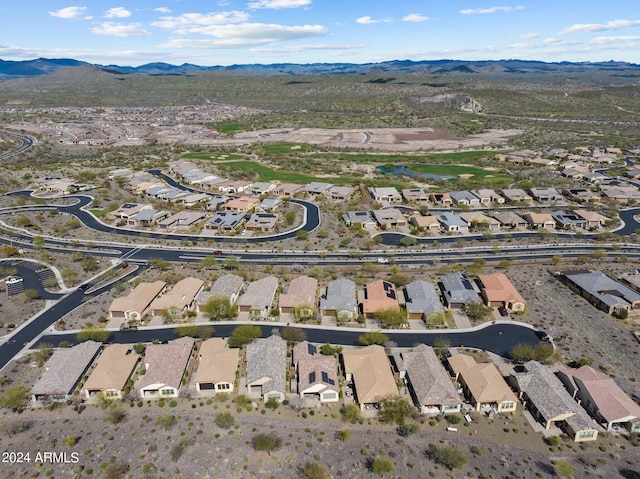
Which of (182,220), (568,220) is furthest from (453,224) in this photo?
(182,220)

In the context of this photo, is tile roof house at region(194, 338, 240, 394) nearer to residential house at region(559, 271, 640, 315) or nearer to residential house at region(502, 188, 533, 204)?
residential house at region(559, 271, 640, 315)

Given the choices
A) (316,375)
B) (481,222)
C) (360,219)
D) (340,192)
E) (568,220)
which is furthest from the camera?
(340,192)

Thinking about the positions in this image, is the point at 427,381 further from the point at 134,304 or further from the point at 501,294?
the point at 134,304

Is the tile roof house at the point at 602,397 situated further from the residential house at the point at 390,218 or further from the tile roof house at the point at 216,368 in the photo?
the residential house at the point at 390,218

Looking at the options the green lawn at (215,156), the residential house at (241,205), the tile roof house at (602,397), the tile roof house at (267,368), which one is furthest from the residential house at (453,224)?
the green lawn at (215,156)

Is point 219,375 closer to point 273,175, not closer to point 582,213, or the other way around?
point 582,213

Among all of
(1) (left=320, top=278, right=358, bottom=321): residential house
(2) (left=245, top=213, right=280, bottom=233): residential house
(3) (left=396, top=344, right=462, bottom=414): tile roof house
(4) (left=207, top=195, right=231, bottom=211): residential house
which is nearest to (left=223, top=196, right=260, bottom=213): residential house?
(4) (left=207, top=195, right=231, bottom=211): residential house

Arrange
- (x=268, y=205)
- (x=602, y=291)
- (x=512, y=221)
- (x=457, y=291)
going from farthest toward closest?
(x=268, y=205) → (x=512, y=221) → (x=457, y=291) → (x=602, y=291)
